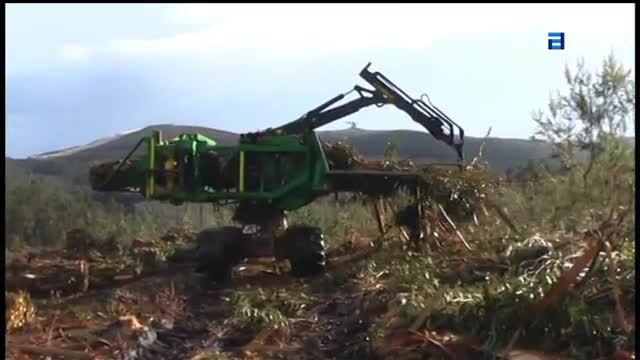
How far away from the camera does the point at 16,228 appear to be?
20781mm

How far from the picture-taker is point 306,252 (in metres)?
12.6

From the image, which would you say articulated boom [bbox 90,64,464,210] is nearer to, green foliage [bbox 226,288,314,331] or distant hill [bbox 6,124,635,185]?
green foliage [bbox 226,288,314,331]

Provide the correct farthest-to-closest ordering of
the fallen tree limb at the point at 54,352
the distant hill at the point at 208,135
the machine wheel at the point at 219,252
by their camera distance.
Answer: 1. the distant hill at the point at 208,135
2. the machine wheel at the point at 219,252
3. the fallen tree limb at the point at 54,352

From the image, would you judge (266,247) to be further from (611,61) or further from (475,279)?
(611,61)

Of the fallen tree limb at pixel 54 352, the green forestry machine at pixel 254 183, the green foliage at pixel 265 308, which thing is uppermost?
the green forestry machine at pixel 254 183

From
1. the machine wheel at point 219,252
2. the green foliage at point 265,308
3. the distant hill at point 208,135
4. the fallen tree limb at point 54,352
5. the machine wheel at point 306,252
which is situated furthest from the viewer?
the distant hill at point 208,135

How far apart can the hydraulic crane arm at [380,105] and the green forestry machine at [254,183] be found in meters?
0.28

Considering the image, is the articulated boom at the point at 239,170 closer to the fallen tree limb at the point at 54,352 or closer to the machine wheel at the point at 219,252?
the machine wheel at the point at 219,252

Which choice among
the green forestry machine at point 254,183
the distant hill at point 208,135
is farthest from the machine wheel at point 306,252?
the distant hill at point 208,135

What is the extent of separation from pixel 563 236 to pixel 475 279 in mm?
856

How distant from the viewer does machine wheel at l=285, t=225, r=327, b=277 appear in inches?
496

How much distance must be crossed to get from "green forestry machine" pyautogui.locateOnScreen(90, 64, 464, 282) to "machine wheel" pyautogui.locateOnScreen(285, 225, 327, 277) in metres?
0.01

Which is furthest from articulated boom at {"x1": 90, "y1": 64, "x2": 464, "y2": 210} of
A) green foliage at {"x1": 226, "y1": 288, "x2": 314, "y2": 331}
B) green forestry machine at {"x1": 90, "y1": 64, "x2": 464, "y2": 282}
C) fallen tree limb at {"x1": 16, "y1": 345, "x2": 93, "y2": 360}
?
fallen tree limb at {"x1": 16, "y1": 345, "x2": 93, "y2": 360}

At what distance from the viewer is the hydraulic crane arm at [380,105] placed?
13.6 meters
